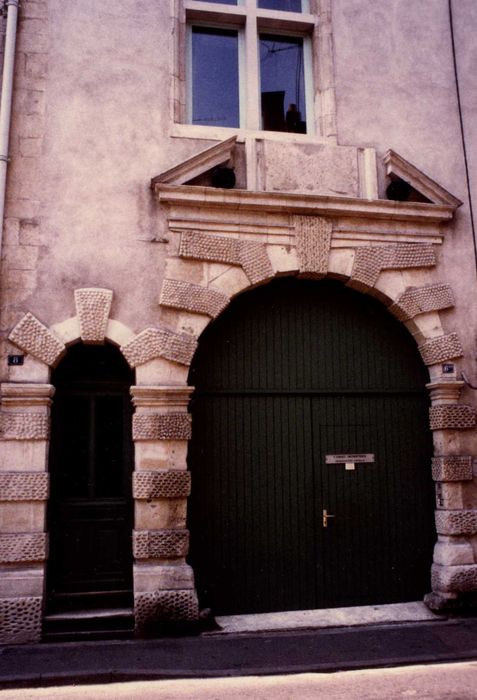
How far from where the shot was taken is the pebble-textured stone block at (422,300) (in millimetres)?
7383

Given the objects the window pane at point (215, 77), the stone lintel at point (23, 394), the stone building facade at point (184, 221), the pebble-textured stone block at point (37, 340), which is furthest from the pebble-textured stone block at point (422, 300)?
the stone lintel at point (23, 394)

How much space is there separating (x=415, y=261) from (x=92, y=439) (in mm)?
4218

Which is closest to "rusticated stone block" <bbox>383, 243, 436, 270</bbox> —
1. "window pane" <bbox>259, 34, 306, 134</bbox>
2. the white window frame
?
the white window frame

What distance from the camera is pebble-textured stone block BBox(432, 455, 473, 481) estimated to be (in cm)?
713

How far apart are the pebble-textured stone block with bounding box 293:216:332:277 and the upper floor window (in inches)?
53.5

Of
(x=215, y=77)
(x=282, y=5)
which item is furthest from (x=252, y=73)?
(x=282, y=5)

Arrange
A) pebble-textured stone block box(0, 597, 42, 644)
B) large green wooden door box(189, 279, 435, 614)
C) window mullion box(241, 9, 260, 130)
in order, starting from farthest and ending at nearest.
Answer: window mullion box(241, 9, 260, 130) → large green wooden door box(189, 279, 435, 614) → pebble-textured stone block box(0, 597, 42, 644)

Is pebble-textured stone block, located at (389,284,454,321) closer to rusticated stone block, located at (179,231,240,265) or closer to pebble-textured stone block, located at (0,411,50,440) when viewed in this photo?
rusticated stone block, located at (179,231,240,265)

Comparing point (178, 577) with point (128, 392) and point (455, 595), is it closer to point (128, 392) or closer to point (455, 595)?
point (128, 392)

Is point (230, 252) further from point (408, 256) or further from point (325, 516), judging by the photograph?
point (325, 516)

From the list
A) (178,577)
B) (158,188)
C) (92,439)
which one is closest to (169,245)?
(158,188)

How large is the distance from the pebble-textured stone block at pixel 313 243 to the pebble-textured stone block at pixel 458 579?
357 centimetres

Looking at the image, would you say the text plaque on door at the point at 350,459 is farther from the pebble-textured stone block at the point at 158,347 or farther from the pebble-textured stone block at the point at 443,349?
the pebble-textured stone block at the point at 158,347

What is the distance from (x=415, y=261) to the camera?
7465 millimetres
